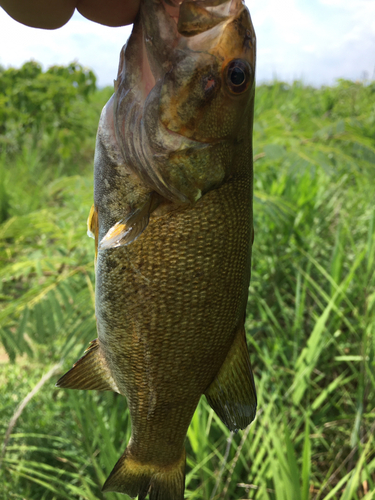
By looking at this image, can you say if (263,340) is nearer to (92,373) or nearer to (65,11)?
(92,373)

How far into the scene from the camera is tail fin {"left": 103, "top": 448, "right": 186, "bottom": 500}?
1206mm

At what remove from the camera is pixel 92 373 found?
117 centimetres

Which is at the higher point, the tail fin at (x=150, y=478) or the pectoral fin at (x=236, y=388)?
the pectoral fin at (x=236, y=388)

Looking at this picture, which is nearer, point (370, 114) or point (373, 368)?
point (373, 368)

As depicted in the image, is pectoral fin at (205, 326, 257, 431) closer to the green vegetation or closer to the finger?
the green vegetation

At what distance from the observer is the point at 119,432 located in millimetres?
2254

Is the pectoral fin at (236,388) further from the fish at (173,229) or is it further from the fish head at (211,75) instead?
the fish head at (211,75)

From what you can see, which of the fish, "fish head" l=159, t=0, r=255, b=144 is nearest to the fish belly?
the fish

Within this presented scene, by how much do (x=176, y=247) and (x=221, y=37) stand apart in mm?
502

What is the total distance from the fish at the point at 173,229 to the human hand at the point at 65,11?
237 millimetres

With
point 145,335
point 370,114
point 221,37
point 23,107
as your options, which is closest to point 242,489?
point 145,335

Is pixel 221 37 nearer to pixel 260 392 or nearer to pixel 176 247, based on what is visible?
pixel 176 247

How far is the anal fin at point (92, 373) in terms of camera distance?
1145 mm

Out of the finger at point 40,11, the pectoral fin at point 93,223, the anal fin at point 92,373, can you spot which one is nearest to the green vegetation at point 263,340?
the anal fin at point 92,373
